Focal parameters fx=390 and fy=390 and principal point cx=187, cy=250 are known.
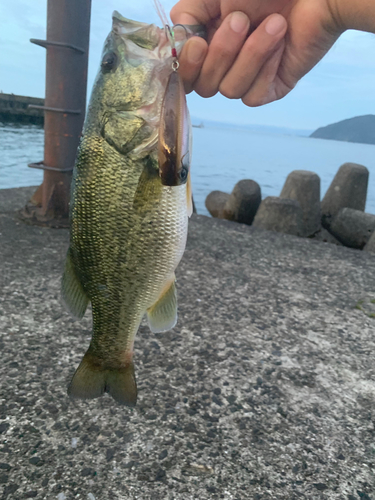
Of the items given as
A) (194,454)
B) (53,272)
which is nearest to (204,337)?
(194,454)

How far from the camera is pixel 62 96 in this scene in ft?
17.2

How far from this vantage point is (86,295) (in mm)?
1891

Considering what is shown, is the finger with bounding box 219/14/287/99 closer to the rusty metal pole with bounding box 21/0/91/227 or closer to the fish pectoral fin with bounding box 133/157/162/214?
the fish pectoral fin with bounding box 133/157/162/214

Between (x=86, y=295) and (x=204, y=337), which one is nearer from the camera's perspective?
(x=86, y=295)

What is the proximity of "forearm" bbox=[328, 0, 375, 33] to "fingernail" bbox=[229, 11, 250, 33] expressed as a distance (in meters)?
0.43

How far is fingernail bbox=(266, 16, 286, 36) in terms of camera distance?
1717mm

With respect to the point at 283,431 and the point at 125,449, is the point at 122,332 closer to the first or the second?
the point at 125,449

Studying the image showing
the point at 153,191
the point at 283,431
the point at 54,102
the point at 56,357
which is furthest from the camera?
the point at 54,102

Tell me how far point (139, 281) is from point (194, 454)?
1277mm

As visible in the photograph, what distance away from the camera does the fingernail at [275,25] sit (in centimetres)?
172

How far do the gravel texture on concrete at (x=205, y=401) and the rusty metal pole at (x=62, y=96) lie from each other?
116 cm

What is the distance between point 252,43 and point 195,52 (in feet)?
0.89

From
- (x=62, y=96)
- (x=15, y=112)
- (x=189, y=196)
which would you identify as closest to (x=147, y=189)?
(x=189, y=196)

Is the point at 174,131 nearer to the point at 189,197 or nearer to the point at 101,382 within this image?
the point at 189,197
